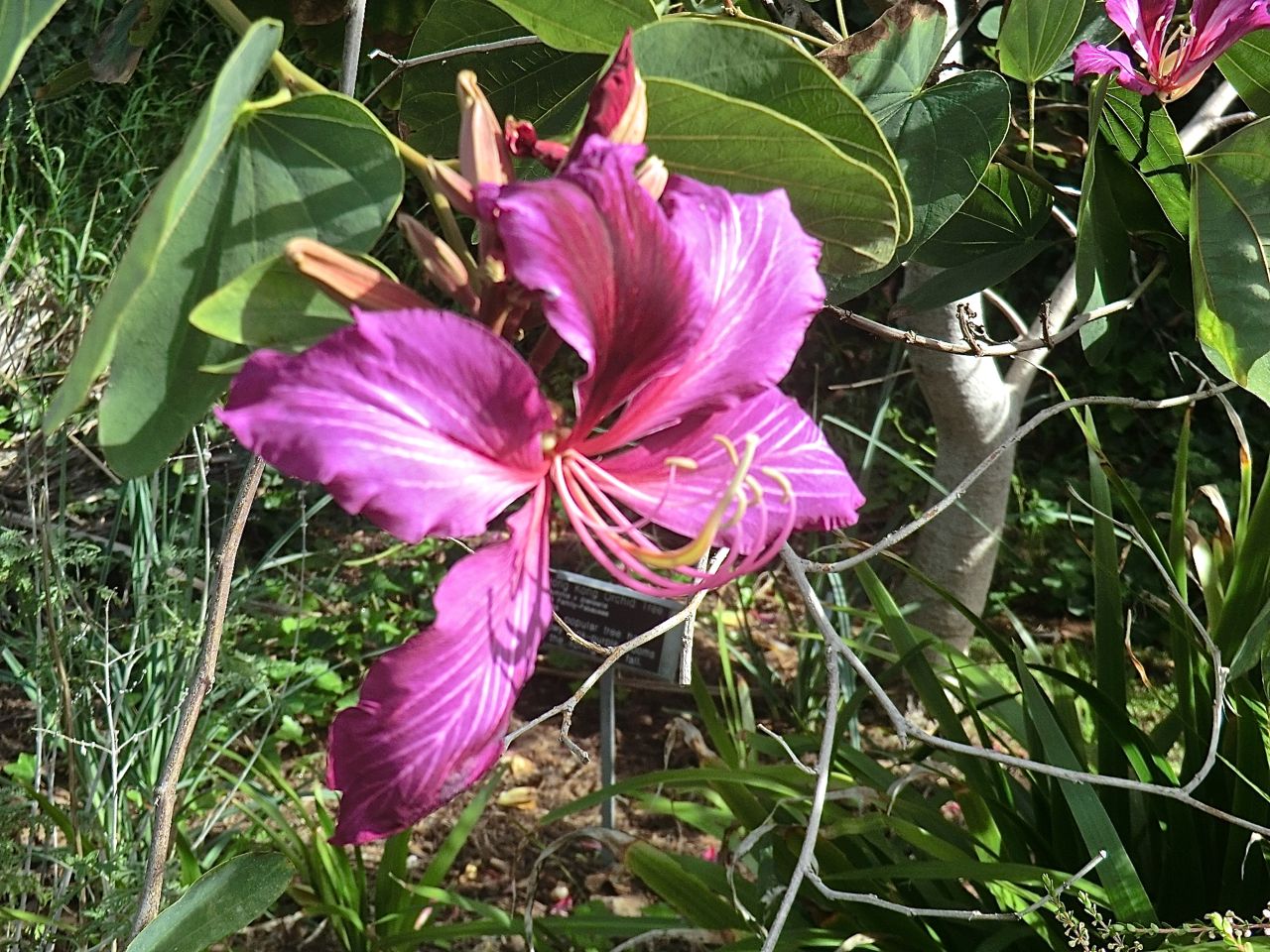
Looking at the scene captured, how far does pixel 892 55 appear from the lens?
1.94 feet

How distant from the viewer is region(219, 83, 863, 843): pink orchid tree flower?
1.07 ft

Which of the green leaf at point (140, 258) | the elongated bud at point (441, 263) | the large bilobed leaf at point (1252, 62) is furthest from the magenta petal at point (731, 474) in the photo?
the large bilobed leaf at point (1252, 62)

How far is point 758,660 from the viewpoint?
2.22 meters

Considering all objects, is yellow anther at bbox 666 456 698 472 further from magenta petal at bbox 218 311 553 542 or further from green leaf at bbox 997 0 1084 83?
green leaf at bbox 997 0 1084 83

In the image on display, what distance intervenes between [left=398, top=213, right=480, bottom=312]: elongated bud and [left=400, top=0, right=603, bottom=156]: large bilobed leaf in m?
0.20

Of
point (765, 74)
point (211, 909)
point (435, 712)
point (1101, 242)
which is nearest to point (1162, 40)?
point (1101, 242)

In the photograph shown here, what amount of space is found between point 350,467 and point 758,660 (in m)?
1.96

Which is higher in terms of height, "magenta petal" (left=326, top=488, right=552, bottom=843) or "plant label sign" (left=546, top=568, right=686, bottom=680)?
"magenta petal" (left=326, top=488, right=552, bottom=843)

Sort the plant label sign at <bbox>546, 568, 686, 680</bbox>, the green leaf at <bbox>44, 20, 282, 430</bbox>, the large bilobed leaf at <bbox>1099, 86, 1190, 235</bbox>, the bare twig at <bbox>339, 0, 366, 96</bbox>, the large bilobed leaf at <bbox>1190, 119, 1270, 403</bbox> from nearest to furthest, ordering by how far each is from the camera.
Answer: the green leaf at <bbox>44, 20, 282, 430</bbox> < the bare twig at <bbox>339, 0, 366, 96</bbox> < the large bilobed leaf at <bbox>1190, 119, 1270, 403</bbox> < the large bilobed leaf at <bbox>1099, 86, 1190, 235</bbox> < the plant label sign at <bbox>546, 568, 686, 680</bbox>

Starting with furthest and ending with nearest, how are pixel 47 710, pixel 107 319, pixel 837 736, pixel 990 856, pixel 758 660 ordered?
pixel 758 660
pixel 47 710
pixel 837 736
pixel 990 856
pixel 107 319

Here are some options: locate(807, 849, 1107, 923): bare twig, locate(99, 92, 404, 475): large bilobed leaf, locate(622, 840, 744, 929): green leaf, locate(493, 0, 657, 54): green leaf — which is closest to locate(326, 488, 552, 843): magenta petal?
locate(99, 92, 404, 475): large bilobed leaf

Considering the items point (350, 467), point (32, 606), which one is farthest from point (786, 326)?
point (32, 606)

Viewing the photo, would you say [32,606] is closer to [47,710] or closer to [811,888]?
[47,710]

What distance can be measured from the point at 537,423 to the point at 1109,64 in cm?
48
